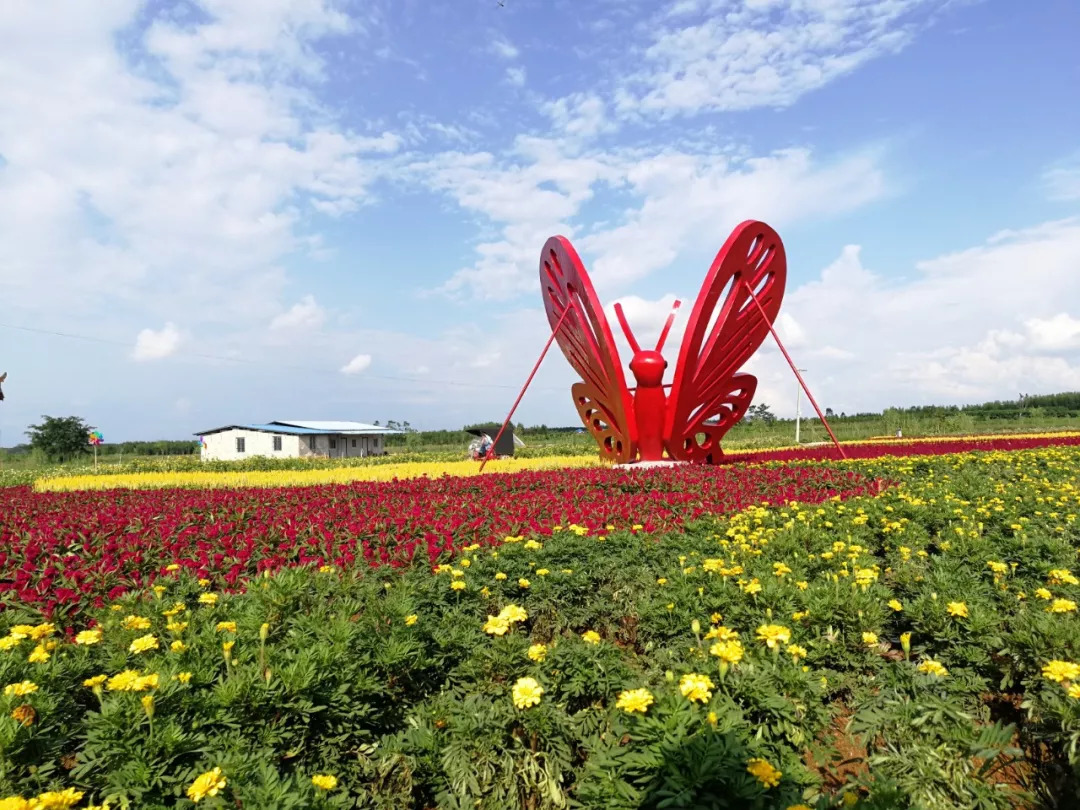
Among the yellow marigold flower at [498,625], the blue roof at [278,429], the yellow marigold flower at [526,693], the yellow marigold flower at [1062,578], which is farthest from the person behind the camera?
the blue roof at [278,429]

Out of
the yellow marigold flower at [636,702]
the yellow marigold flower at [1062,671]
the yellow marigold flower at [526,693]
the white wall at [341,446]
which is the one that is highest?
the white wall at [341,446]

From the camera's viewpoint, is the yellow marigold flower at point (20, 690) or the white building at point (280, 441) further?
the white building at point (280, 441)

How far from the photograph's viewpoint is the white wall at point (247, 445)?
114 feet

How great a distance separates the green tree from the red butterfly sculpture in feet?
132

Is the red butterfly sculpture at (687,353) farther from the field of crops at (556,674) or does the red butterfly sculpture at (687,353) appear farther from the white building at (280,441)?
the white building at (280,441)

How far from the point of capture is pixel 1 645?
2504 millimetres

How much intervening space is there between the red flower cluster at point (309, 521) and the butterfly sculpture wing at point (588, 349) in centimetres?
295

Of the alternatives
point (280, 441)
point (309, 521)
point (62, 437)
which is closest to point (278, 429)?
point (280, 441)

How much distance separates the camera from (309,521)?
5.99 m

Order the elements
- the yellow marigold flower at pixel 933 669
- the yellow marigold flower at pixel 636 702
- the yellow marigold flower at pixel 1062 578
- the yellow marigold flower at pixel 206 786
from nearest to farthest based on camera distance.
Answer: the yellow marigold flower at pixel 206 786 < the yellow marigold flower at pixel 636 702 < the yellow marigold flower at pixel 933 669 < the yellow marigold flower at pixel 1062 578

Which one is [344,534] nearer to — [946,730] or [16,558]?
[16,558]

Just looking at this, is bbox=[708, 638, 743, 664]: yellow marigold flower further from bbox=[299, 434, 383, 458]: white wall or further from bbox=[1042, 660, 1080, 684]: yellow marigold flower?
bbox=[299, 434, 383, 458]: white wall

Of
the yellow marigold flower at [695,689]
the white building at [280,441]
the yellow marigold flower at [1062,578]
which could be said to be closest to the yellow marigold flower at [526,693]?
the yellow marigold flower at [695,689]

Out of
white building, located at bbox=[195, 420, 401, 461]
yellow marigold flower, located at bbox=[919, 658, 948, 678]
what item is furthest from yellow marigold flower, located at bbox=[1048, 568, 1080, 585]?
white building, located at bbox=[195, 420, 401, 461]
